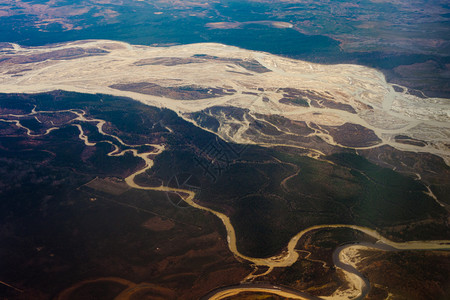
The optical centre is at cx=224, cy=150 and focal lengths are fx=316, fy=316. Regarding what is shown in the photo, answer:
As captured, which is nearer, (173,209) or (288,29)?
(173,209)

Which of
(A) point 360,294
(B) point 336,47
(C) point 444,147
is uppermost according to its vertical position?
(B) point 336,47

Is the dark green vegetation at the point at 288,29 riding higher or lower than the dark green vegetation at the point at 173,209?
higher

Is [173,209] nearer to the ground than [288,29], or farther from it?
nearer to the ground

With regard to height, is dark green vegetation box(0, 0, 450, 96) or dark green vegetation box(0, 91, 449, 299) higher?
dark green vegetation box(0, 0, 450, 96)

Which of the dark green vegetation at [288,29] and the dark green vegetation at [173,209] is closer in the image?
the dark green vegetation at [173,209]

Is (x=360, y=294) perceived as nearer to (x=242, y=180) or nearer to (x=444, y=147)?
(x=242, y=180)

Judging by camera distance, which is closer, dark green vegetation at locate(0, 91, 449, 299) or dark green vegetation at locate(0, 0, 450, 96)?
dark green vegetation at locate(0, 91, 449, 299)

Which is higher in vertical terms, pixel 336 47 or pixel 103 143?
pixel 336 47

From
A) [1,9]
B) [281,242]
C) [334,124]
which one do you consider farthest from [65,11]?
[281,242]
